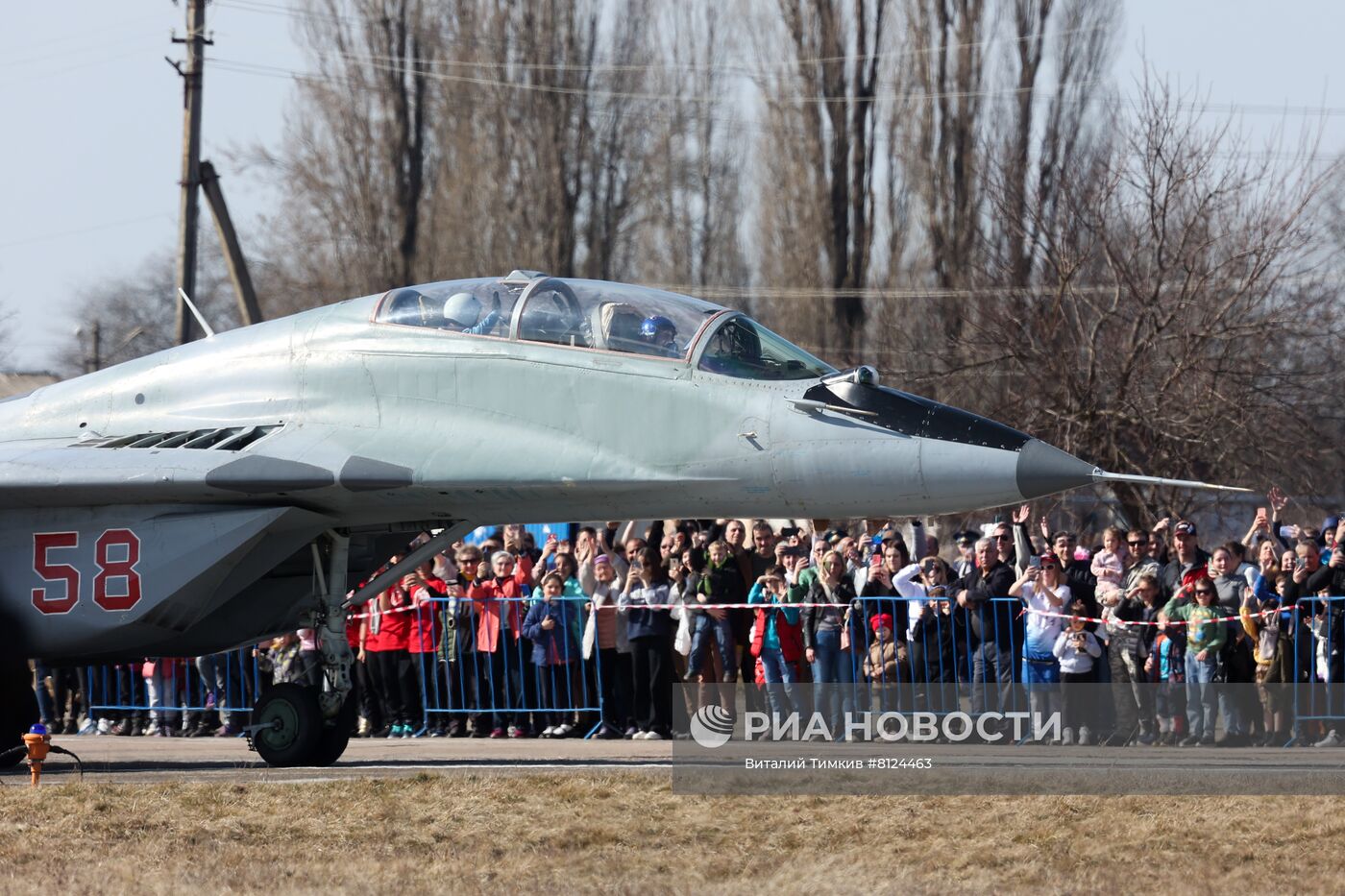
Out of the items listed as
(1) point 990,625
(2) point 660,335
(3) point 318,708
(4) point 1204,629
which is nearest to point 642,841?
(2) point 660,335

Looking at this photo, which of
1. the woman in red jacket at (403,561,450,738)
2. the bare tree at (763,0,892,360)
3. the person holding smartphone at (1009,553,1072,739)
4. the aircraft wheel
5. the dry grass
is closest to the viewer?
the dry grass

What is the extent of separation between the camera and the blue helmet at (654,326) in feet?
34.1

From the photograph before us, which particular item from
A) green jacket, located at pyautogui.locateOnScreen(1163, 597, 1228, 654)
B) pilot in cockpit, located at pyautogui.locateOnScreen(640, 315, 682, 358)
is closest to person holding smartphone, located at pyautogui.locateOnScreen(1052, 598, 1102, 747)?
green jacket, located at pyautogui.locateOnScreen(1163, 597, 1228, 654)

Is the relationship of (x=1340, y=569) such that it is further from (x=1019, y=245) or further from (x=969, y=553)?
(x=1019, y=245)

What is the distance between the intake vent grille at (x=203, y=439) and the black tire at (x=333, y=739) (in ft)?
6.35

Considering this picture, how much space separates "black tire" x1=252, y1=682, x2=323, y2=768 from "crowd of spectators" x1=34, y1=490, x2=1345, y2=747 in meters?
0.87

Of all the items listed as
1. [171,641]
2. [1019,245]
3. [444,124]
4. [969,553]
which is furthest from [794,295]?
[171,641]

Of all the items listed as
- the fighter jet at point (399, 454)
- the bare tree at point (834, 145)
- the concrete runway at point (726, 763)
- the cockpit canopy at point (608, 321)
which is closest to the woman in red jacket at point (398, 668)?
the concrete runway at point (726, 763)

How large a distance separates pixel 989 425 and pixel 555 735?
7.35 metres

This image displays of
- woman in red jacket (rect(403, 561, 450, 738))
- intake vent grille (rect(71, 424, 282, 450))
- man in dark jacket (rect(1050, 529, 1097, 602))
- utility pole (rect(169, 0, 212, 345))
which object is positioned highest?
utility pole (rect(169, 0, 212, 345))

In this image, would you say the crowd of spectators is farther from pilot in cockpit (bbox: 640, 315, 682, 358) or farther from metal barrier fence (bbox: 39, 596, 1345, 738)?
pilot in cockpit (bbox: 640, 315, 682, 358)

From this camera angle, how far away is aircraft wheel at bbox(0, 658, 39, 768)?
1188 centimetres

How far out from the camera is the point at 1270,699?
1380cm

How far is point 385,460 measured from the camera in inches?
428
